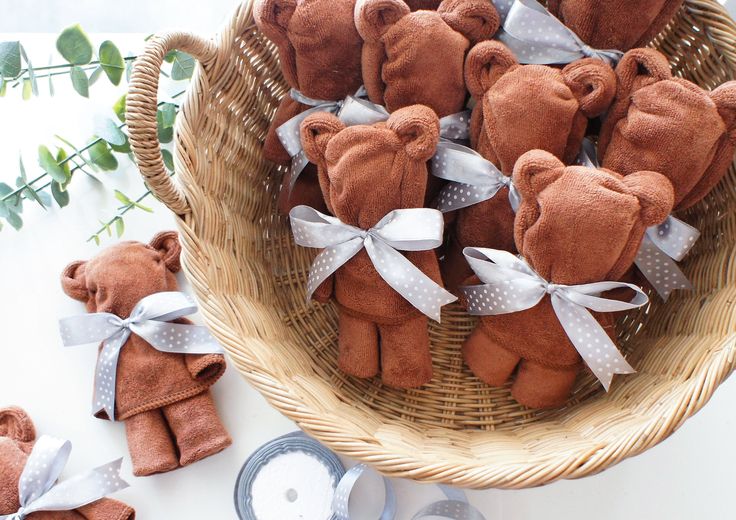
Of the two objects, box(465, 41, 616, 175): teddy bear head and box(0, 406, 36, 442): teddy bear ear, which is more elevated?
box(465, 41, 616, 175): teddy bear head

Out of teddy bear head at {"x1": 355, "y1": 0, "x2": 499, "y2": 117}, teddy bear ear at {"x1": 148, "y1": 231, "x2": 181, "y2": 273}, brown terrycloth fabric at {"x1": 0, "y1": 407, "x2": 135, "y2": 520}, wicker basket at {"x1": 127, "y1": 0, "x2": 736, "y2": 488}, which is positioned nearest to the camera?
wicker basket at {"x1": 127, "y1": 0, "x2": 736, "y2": 488}

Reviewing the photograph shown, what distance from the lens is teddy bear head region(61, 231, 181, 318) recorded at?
104 cm

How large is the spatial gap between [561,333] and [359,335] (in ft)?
0.91

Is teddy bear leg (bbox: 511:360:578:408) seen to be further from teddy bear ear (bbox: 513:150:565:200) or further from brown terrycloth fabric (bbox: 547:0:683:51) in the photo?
brown terrycloth fabric (bbox: 547:0:683:51)

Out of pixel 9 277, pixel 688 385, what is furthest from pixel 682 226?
pixel 9 277

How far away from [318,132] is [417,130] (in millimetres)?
133

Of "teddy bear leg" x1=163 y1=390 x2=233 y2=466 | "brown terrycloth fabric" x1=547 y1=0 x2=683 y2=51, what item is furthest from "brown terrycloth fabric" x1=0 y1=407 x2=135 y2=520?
"brown terrycloth fabric" x1=547 y1=0 x2=683 y2=51

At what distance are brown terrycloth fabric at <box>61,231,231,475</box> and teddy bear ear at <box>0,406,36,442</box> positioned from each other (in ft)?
0.41

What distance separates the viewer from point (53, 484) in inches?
39.4

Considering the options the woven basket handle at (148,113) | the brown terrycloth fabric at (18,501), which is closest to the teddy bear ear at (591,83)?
the woven basket handle at (148,113)

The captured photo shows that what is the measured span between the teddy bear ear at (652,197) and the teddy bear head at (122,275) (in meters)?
0.71

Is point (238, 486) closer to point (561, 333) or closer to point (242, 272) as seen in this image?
point (242, 272)

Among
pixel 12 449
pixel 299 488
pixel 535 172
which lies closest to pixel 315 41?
pixel 535 172

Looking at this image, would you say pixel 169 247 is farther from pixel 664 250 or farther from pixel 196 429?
pixel 664 250
